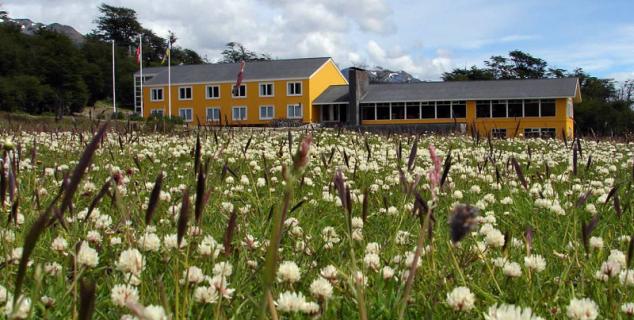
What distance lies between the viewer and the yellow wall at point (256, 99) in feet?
182

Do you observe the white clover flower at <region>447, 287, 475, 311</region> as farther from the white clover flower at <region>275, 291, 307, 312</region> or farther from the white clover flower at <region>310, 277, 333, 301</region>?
the white clover flower at <region>275, 291, 307, 312</region>

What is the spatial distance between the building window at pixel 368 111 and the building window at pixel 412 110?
2722 millimetres

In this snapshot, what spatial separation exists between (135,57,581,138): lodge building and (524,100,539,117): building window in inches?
2.9

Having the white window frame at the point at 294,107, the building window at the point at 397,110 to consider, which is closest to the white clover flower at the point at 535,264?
the building window at the point at 397,110

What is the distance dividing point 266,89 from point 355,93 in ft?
32.9

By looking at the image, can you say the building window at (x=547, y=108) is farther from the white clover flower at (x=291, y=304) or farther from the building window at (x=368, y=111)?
the white clover flower at (x=291, y=304)

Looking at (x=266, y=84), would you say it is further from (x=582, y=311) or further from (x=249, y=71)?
(x=582, y=311)

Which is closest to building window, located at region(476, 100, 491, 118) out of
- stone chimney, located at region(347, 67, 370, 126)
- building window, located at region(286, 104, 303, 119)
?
stone chimney, located at region(347, 67, 370, 126)

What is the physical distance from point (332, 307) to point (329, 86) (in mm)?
57325

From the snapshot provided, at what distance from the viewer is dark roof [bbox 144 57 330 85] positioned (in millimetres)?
56812

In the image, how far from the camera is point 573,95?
153 feet

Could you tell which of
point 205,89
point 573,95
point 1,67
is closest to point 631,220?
point 573,95

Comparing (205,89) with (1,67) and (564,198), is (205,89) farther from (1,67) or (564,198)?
(564,198)

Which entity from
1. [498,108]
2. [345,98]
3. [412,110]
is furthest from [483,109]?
[345,98]
